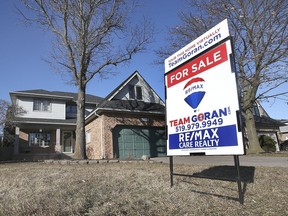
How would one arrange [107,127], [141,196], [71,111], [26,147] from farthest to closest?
[71,111], [26,147], [107,127], [141,196]

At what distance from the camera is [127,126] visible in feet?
58.5

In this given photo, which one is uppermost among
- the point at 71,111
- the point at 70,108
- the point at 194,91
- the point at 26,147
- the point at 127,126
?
the point at 70,108

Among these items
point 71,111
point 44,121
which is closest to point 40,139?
point 44,121

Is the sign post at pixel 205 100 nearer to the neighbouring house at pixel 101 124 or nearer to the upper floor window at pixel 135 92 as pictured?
the neighbouring house at pixel 101 124

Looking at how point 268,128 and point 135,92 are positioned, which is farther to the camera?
point 268,128

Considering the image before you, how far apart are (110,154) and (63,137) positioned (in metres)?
10.7

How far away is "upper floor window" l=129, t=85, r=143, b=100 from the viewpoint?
66.4 ft

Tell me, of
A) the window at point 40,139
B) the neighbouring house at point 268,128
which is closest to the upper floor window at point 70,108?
the window at point 40,139

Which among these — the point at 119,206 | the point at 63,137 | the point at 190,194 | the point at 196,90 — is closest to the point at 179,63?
the point at 196,90

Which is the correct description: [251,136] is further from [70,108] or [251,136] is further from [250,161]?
[70,108]

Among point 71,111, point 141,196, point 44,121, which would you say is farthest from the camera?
point 71,111

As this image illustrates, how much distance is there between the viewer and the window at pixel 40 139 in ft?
79.1

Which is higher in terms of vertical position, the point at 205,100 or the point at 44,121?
the point at 44,121

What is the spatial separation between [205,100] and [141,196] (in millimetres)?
2113
